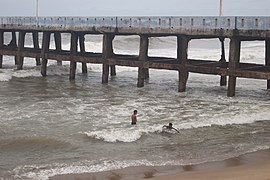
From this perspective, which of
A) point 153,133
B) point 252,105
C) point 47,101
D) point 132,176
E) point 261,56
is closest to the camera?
point 132,176

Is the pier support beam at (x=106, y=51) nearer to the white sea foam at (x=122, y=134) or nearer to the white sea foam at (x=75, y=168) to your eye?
the white sea foam at (x=122, y=134)

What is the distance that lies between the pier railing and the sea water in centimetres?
331

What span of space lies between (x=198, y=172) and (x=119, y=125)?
5.43 m

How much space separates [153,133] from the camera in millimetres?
14328

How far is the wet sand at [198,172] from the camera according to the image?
9836 mm

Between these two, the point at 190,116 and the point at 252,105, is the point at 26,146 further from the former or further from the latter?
the point at 252,105

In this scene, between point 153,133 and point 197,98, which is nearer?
point 153,133

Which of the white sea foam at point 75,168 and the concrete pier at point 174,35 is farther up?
the concrete pier at point 174,35

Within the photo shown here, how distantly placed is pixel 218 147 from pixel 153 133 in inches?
95.6

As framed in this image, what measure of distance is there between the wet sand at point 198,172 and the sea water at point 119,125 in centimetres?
38

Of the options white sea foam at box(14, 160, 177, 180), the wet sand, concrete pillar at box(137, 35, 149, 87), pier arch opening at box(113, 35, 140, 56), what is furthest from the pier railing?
pier arch opening at box(113, 35, 140, 56)

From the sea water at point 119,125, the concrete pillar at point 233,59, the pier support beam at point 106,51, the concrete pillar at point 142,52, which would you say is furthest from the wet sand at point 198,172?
the pier support beam at point 106,51

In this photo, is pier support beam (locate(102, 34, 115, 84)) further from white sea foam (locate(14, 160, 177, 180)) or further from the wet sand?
the wet sand
